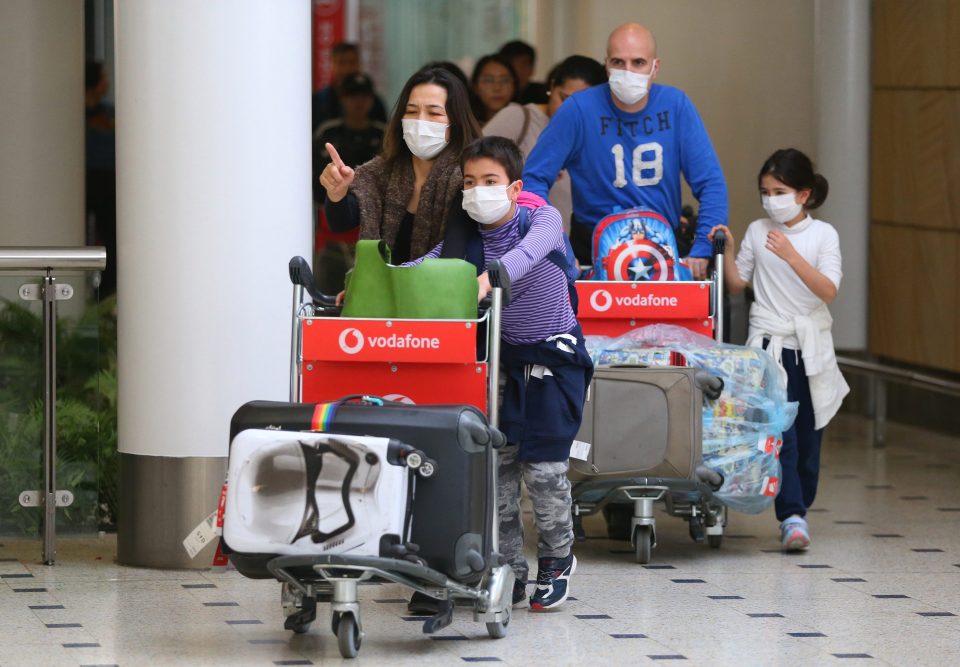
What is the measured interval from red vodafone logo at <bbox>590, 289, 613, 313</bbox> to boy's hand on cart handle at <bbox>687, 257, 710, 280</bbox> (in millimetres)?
357

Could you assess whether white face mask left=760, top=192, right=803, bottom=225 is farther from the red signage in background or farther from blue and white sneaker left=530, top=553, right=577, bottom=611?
the red signage in background

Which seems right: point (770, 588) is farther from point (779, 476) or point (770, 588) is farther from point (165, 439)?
point (165, 439)

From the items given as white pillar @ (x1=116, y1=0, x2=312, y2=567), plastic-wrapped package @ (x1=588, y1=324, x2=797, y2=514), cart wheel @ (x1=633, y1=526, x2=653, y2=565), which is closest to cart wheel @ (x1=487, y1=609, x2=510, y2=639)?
cart wheel @ (x1=633, y1=526, x2=653, y2=565)

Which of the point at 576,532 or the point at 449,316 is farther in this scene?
the point at 576,532

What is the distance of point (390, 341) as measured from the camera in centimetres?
507

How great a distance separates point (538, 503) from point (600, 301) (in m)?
1.35

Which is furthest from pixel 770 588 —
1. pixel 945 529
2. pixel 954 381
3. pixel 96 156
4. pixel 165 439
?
pixel 96 156

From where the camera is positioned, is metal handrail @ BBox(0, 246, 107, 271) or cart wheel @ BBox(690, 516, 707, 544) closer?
cart wheel @ BBox(690, 516, 707, 544)

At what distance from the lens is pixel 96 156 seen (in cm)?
1148

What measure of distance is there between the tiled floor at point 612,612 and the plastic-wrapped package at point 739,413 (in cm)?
30

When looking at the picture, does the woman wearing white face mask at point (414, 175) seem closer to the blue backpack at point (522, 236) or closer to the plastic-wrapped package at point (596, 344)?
A: the blue backpack at point (522, 236)

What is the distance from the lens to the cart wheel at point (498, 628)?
505 centimetres

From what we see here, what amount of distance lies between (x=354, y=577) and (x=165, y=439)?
1.80m

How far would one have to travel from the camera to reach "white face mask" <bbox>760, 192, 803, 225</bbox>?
6758 millimetres
